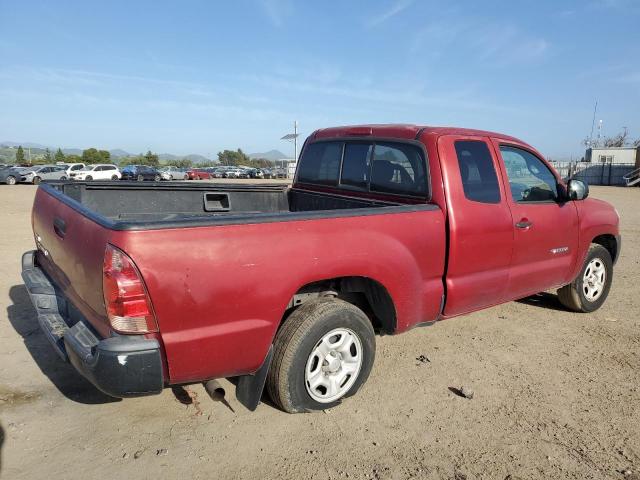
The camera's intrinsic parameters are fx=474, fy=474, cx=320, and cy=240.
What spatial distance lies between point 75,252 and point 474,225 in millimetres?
2683

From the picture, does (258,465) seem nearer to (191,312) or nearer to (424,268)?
(191,312)

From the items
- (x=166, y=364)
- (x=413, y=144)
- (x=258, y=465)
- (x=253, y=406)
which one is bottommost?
(x=258, y=465)

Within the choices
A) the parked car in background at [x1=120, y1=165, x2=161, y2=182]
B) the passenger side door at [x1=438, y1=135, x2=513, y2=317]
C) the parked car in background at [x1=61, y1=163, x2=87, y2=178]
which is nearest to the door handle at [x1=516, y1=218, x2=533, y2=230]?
the passenger side door at [x1=438, y1=135, x2=513, y2=317]

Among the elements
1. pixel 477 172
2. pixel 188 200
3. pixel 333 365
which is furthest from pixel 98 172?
pixel 333 365

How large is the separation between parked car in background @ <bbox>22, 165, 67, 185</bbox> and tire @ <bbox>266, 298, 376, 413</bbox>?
98.6 feet

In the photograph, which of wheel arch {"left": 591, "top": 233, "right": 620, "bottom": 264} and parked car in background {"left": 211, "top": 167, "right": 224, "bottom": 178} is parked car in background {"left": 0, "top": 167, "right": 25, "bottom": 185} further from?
wheel arch {"left": 591, "top": 233, "right": 620, "bottom": 264}

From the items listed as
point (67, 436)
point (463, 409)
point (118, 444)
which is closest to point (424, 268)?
point (463, 409)

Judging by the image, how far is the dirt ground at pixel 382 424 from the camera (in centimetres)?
256

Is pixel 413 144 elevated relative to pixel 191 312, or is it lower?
elevated

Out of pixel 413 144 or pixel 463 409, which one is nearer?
pixel 463 409

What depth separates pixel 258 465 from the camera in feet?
8.43

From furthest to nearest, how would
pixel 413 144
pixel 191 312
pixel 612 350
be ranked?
pixel 612 350 < pixel 413 144 < pixel 191 312

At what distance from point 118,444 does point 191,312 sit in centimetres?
102

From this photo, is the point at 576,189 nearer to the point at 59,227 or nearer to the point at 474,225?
the point at 474,225
